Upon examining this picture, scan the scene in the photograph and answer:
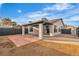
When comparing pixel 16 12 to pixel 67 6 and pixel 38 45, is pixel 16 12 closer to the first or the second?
pixel 38 45

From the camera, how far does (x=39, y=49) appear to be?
199 inches

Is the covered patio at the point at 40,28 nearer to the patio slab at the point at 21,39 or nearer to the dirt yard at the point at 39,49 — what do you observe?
the patio slab at the point at 21,39

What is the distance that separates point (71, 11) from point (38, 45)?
1288 mm

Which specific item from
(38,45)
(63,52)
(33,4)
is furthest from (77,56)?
(33,4)

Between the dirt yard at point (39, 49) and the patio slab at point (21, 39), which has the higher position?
the patio slab at point (21, 39)

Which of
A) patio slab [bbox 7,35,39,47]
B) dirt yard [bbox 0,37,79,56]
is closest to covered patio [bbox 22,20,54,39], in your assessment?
patio slab [bbox 7,35,39,47]

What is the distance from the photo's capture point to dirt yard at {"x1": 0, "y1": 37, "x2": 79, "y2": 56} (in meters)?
4.97

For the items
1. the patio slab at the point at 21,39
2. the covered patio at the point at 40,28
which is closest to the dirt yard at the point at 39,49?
the patio slab at the point at 21,39

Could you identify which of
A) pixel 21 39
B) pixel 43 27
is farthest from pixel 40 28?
pixel 21 39

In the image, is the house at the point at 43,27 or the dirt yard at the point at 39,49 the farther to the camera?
the house at the point at 43,27

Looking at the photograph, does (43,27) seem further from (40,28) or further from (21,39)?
(21,39)

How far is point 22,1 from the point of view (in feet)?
16.6

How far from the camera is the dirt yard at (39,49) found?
4973mm

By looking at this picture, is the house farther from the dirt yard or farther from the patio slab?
the dirt yard
